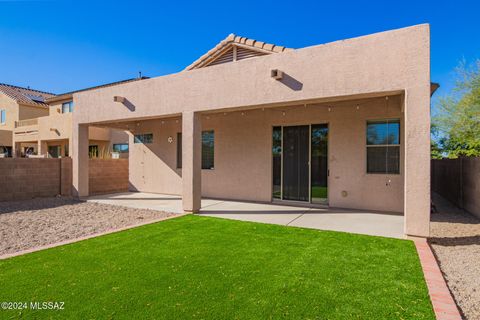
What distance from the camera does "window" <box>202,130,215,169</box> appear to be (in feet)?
43.3

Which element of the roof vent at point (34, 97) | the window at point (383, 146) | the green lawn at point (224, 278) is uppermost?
the roof vent at point (34, 97)

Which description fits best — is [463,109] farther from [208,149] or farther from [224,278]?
[224,278]

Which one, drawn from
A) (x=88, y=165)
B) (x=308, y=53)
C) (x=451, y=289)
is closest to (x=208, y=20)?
(x=88, y=165)

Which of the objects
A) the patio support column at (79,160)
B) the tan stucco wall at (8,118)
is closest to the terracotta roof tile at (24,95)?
the tan stucco wall at (8,118)

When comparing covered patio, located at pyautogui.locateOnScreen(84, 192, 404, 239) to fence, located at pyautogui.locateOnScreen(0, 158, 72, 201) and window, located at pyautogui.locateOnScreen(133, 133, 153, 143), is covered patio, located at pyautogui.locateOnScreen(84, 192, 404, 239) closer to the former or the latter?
fence, located at pyautogui.locateOnScreen(0, 158, 72, 201)

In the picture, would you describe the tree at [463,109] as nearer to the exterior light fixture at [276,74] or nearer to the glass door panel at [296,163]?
the glass door panel at [296,163]

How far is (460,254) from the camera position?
224 inches

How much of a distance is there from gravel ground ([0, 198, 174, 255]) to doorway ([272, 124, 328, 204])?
15.6 ft

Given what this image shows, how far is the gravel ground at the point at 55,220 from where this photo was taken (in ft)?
21.9

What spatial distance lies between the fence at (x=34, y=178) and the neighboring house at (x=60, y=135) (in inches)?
353

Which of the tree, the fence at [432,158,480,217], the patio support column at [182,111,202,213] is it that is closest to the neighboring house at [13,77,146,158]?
the patio support column at [182,111,202,213]

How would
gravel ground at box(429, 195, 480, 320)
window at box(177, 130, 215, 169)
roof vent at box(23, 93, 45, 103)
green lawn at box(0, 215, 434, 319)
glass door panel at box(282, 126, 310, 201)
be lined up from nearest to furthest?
green lawn at box(0, 215, 434, 319)
gravel ground at box(429, 195, 480, 320)
glass door panel at box(282, 126, 310, 201)
window at box(177, 130, 215, 169)
roof vent at box(23, 93, 45, 103)

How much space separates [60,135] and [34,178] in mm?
13409

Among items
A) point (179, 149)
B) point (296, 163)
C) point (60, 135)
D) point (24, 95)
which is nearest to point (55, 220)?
point (179, 149)
